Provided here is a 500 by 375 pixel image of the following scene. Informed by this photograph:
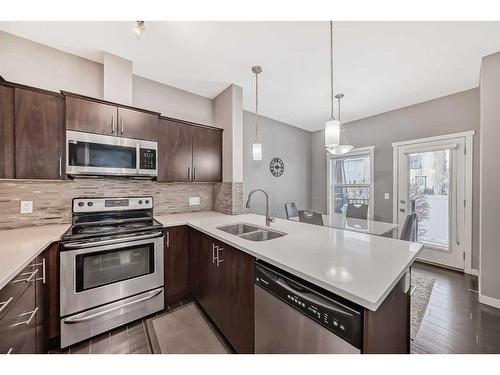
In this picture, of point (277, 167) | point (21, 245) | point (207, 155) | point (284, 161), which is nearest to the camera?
point (21, 245)

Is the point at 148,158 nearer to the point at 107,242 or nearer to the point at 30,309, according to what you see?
the point at 107,242

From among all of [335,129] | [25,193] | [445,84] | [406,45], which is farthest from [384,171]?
[25,193]

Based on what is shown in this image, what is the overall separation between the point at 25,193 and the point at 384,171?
5.03 meters

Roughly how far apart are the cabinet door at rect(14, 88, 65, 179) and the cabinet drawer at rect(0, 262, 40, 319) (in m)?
0.89

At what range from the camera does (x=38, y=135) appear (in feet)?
5.70

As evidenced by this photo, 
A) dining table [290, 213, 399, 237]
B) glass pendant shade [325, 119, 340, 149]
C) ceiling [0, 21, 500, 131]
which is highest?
ceiling [0, 21, 500, 131]

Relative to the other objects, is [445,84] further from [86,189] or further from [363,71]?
[86,189]

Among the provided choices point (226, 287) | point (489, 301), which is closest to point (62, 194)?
point (226, 287)

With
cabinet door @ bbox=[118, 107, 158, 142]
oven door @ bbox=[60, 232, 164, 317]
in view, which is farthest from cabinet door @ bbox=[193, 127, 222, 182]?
oven door @ bbox=[60, 232, 164, 317]

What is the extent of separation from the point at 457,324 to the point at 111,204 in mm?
3586

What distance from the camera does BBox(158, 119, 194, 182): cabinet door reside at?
241 centimetres

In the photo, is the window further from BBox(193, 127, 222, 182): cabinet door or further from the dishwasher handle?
the dishwasher handle

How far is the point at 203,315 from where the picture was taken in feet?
6.57

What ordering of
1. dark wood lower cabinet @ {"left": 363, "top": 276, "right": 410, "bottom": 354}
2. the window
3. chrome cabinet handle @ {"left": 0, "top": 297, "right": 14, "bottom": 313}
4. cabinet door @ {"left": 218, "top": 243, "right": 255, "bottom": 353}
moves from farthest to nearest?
1. the window
2. cabinet door @ {"left": 218, "top": 243, "right": 255, "bottom": 353}
3. chrome cabinet handle @ {"left": 0, "top": 297, "right": 14, "bottom": 313}
4. dark wood lower cabinet @ {"left": 363, "top": 276, "right": 410, "bottom": 354}
